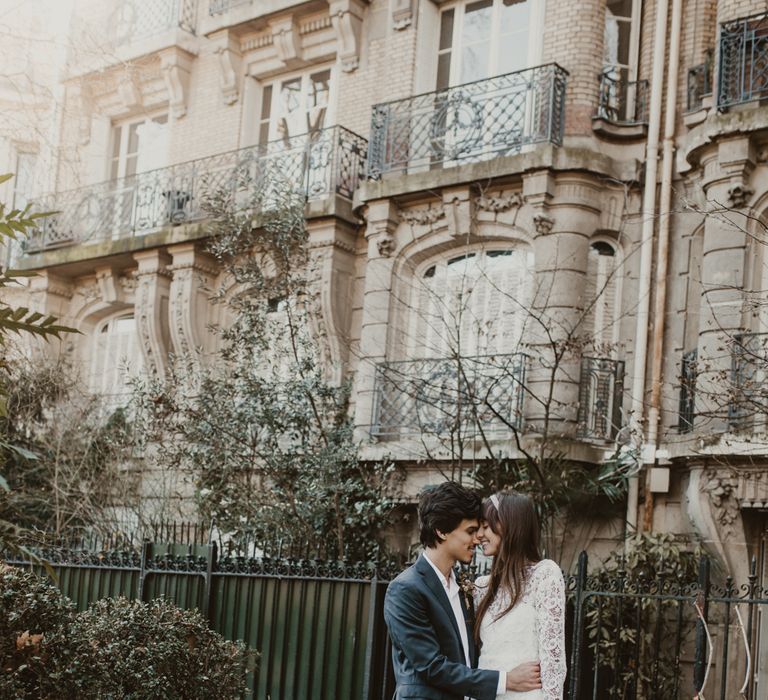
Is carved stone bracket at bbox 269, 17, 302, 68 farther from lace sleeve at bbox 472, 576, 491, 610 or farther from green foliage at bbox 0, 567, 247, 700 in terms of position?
lace sleeve at bbox 472, 576, 491, 610

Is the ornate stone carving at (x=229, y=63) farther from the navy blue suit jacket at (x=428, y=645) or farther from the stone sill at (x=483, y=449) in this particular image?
the navy blue suit jacket at (x=428, y=645)

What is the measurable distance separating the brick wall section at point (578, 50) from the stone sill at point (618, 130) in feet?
0.37

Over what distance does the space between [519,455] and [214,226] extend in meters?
4.68

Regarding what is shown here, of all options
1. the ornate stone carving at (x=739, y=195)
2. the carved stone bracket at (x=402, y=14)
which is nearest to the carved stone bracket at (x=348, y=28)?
the carved stone bracket at (x=402, y=14)

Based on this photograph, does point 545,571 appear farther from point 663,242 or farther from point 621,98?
point 621,98

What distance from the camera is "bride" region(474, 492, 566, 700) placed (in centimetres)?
486

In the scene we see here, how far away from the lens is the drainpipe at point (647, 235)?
12961 mm

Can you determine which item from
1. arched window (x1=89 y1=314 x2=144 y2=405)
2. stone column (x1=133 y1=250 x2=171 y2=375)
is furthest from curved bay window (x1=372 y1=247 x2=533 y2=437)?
arched window (x1=89 y1=314 x2=144 y2=405)

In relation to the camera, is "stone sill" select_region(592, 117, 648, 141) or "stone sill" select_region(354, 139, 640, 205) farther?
"stone sill" select_region(592, 117, 648, 141)

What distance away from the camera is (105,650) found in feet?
24.3

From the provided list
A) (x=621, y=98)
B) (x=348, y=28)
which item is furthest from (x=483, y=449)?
(x=348, y=28)

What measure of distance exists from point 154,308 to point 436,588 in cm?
1331

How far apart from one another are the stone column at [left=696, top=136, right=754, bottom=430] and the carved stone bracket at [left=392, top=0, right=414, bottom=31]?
5060 mm

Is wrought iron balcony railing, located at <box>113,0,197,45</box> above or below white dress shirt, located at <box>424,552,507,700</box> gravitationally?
above
